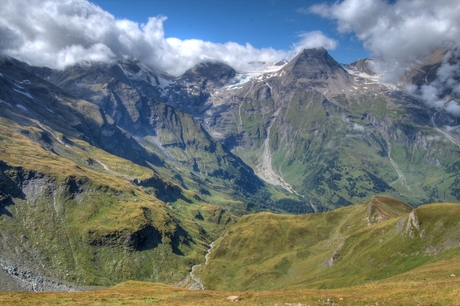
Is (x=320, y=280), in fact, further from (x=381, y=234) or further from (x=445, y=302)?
(x=445, y=302)

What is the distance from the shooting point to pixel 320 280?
144 m

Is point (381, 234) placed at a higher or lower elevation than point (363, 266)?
higher

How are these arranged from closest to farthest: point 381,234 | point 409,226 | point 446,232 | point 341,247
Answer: point 446,232
point 409,226
point 381,234
point 341,247

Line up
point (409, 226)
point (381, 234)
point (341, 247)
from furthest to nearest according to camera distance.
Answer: point (341, 247) → point (381, 234) → point (409, 226)

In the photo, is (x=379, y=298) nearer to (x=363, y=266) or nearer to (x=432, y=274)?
(x=432, y=274)

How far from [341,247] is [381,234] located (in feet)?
67.8

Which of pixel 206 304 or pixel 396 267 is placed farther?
pixel 396 267

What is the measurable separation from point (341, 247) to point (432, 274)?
3539 inches

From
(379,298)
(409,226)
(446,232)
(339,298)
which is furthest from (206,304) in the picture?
(409,226)

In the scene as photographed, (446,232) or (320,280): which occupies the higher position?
(446,232)

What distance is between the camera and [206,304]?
173ft

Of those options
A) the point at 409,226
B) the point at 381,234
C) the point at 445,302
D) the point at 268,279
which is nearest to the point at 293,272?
the point at 268,279

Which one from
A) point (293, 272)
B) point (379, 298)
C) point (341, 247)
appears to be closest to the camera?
point (379, 298)

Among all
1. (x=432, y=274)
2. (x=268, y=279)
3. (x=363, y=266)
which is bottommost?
(x=268, y=279)
